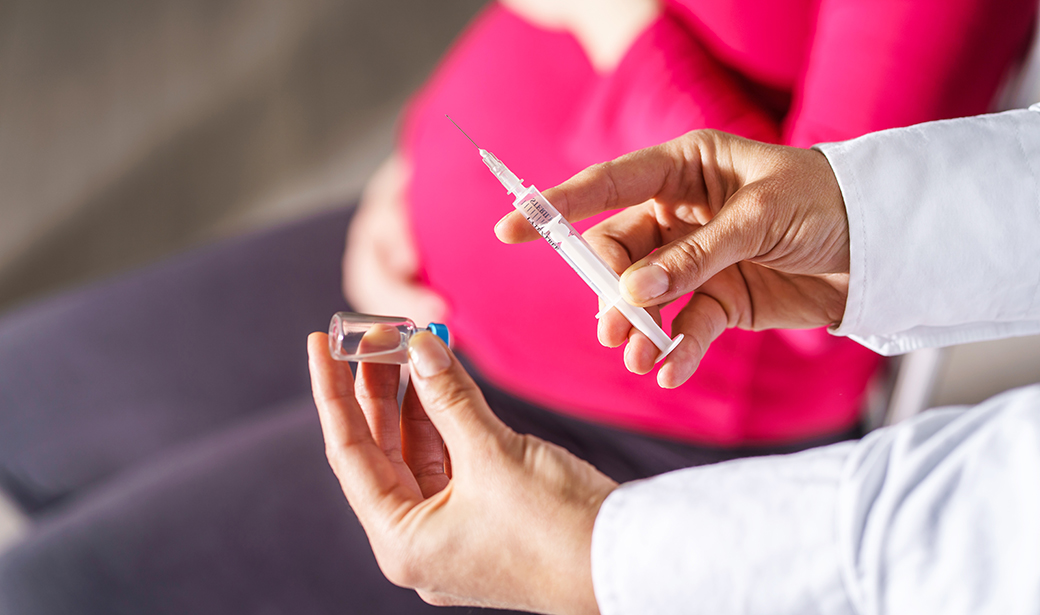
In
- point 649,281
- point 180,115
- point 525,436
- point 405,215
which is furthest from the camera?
point 180,115

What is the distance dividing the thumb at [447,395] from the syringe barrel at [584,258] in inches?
3.7

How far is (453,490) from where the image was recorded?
1.29 feet

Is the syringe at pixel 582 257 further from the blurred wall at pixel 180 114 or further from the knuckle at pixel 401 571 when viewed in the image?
the blurred wall at pixel 180 114

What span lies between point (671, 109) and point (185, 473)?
550 mm

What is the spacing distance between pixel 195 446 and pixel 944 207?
2.30 ft

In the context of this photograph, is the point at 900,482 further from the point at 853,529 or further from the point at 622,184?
the point at 622,184

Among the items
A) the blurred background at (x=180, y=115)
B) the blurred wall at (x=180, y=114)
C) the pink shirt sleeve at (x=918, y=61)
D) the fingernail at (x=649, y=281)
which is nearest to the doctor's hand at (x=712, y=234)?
the fingernail at (x=649, y=281)

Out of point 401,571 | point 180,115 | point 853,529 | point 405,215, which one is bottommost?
point 853,529

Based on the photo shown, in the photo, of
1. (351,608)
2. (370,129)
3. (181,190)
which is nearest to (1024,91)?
(351,608)

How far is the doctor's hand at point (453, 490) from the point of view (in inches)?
15.2

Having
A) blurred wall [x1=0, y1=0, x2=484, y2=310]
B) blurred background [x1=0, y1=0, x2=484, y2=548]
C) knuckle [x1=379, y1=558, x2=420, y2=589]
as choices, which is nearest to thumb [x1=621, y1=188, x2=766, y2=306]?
knuckle [x1=379, y1=558, x2=420, y2=589]

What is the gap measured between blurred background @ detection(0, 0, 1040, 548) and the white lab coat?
0.84 metres

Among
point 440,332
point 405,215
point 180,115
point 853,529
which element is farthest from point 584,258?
point 180,115

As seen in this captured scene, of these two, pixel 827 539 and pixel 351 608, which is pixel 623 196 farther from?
pixel 351 608
